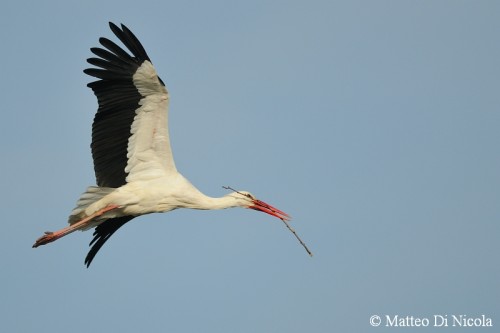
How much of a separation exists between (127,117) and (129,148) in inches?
20.5

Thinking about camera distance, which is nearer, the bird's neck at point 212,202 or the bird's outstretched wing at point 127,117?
the bird's outstretched wing at point 127,117

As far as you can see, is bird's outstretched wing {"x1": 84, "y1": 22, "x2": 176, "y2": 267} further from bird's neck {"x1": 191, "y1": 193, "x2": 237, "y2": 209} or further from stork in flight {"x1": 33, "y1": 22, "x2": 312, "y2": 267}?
bird's neck {"x1": 191, "y1": 193, "x2": 237, "y2": 209}

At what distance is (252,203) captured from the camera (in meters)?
19.8

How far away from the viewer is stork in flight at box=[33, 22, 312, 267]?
1841cm

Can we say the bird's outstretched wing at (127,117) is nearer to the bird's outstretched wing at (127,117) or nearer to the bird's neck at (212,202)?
the bird's outstretched wing at (127,117)

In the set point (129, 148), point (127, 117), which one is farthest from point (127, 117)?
point (129, 148)

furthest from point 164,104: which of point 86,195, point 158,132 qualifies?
point 86,195

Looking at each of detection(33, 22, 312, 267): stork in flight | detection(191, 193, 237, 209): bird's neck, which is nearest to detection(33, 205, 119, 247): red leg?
detection(33, 22, 312, 267): stork in flight

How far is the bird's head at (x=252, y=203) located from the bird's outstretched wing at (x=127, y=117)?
1345mm

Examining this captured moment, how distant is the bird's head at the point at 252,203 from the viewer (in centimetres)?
1967

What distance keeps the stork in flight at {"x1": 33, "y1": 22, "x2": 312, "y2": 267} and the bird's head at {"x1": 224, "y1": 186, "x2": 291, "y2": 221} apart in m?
0.60

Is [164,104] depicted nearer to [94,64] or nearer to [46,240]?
[94,64]

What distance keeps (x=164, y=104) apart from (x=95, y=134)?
47.6 inches

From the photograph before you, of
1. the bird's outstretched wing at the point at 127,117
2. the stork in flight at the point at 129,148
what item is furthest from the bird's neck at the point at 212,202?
the bird's outstretched wing at the point at 127,117
